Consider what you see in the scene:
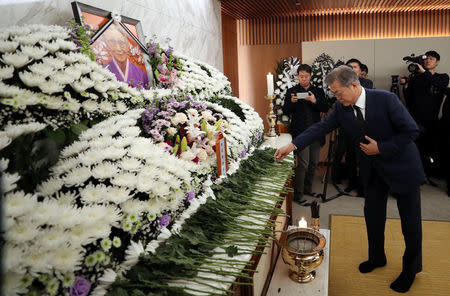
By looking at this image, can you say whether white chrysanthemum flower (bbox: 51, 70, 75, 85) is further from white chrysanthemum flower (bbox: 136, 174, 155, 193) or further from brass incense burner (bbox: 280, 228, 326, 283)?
brass incense burner (bbox: 280, 228, 326, 283)

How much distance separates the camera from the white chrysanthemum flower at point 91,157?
1217mm

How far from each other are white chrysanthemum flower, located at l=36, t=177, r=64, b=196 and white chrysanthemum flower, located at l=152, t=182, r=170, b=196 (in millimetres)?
320

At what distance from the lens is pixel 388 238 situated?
3457 millimetres

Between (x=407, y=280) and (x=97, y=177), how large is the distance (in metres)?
2.55

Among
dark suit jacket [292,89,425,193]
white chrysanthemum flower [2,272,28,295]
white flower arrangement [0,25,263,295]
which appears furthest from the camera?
dark suit jacket [292,89,425,193]

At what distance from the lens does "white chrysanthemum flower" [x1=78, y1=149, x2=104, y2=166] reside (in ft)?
3.99

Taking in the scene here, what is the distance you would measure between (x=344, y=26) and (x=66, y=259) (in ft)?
24.4

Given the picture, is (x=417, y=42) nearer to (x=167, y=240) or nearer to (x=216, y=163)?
(x=216, y=163)

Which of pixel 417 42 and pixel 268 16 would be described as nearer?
pixel 417 42

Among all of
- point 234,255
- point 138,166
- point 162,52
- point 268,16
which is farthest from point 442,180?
point 138,166

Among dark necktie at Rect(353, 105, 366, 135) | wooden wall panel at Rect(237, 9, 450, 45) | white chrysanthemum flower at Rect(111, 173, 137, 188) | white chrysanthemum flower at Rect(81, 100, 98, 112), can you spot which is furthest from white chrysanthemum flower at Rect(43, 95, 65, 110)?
wooden wall panel at Rect(237, 9, 450, 45)

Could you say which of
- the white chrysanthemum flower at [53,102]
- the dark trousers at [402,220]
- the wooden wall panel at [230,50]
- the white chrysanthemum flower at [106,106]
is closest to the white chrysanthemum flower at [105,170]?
the white chrysanthemum flower at [53,102]

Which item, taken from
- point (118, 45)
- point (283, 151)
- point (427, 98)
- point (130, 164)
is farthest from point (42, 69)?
point (427, 98)

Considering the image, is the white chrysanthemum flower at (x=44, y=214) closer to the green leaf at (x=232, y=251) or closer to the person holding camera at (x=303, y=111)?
the green leaf at (x=232, y=251)
